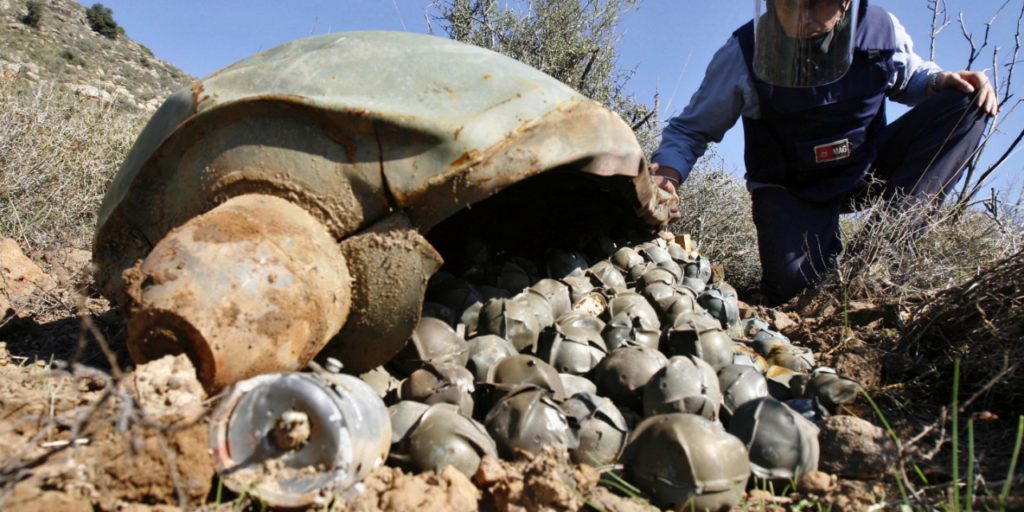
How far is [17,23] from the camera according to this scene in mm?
20484

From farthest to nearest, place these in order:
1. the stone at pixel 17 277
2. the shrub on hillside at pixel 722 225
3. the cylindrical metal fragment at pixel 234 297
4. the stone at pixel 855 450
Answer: the shrub on hillside at pixel 722 225
the stone at pixel 17 277
the stone at pixel 855 450
the cylindrical metal fragment at pixel 234 297

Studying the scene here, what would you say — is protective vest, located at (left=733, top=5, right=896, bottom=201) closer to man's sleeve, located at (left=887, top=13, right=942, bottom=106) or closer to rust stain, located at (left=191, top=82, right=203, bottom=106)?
man's sleeve, located at (left=887, top=13, right=942, bottom=106)

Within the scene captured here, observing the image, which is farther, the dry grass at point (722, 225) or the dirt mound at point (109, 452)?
the dry grass at point (722, 225)

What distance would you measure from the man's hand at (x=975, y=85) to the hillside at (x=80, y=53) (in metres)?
16.3

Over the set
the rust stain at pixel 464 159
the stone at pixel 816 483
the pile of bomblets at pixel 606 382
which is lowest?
the stone at pixel 816 483

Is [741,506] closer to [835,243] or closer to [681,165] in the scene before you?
[681,165]

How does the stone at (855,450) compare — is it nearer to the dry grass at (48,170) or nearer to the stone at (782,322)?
the stone at (782,322)

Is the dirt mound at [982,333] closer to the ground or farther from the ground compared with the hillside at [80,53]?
closer to the ground

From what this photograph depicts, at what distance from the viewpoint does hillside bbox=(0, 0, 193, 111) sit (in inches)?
684

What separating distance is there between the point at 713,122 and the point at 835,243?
1.34m

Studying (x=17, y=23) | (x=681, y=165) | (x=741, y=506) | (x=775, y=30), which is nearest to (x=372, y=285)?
(x=741, y=506)

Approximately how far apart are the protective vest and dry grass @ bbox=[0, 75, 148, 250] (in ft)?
15.3

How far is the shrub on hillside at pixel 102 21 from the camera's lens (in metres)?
25.8

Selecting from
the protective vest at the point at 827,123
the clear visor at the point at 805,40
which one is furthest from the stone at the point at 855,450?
the protective vest at the point at 827,123
